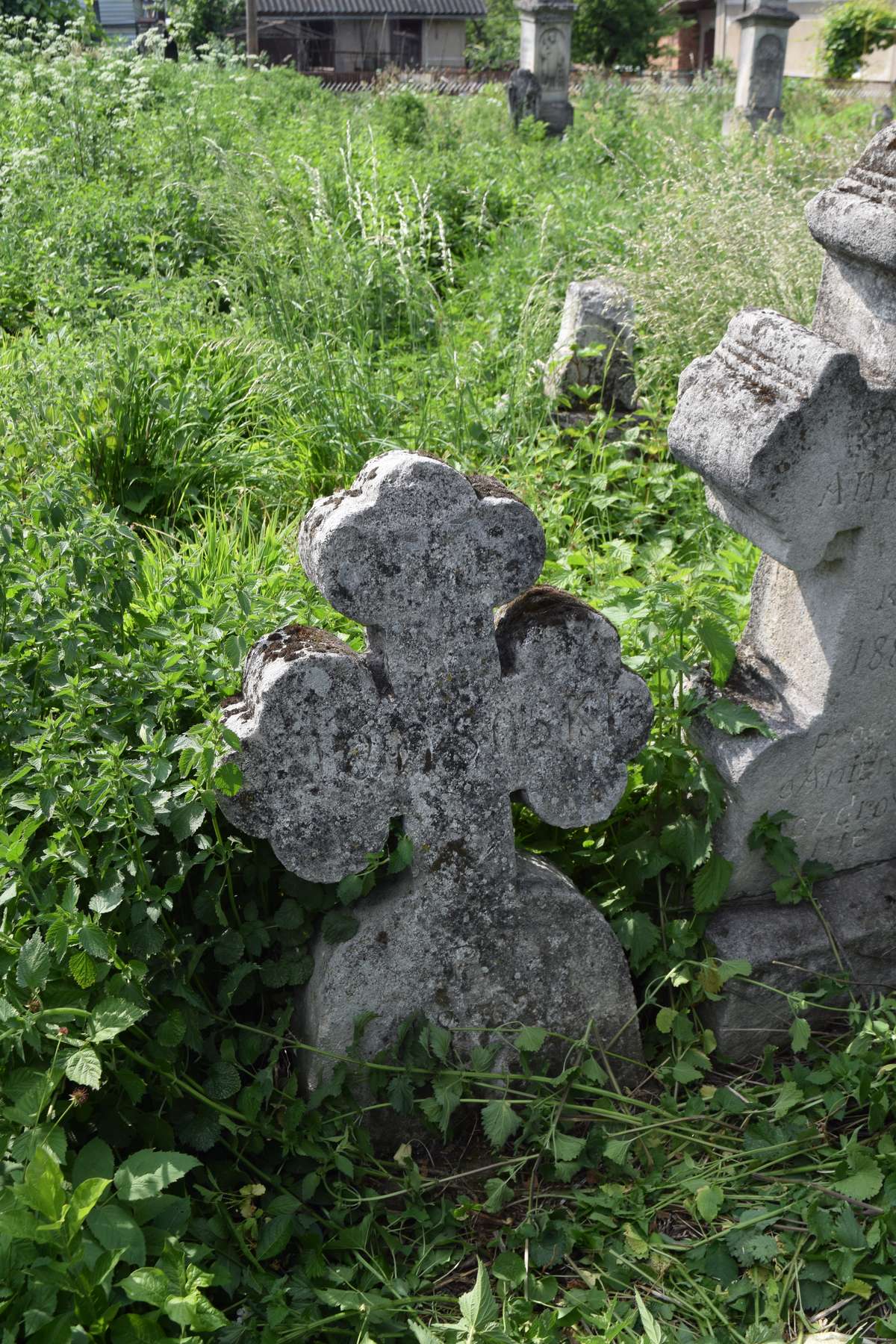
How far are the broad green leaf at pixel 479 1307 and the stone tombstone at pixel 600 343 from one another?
3592 millimetres

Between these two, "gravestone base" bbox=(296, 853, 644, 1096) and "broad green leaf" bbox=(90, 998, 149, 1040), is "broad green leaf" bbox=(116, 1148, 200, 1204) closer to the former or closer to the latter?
"broad green leaf" bbox=(90, 998, 149, 1040)

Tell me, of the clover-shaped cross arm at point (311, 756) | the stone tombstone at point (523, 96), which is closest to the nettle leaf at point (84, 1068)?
the clover-shaped cross arm at point (311, 756)

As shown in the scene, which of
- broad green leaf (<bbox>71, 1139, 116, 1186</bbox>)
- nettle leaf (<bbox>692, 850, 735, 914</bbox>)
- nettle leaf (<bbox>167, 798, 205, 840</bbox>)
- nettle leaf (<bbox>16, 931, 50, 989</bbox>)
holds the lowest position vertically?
nettle leaf (<bbox>692, 850, 735, 914</bbox>)

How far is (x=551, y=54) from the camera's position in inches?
507

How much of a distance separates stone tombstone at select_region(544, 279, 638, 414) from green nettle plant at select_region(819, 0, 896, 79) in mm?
23026

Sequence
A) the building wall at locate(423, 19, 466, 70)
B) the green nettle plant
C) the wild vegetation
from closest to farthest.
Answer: the wild vegetation < the green nettle plant < the building wall at locate(423, 19, 466, 70)

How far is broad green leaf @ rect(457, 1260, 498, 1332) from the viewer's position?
1.76 metres

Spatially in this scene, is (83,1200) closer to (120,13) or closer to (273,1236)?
(273,1236)

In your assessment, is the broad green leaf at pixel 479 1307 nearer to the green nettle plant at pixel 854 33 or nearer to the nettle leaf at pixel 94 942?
the nettle leaf at pixel 94 942

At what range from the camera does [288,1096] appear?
211 cm

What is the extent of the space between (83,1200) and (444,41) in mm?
43204

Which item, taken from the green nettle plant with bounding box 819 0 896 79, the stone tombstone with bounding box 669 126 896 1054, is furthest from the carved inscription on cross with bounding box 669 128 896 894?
the green nettle plant with bounding box 819 0 896 79

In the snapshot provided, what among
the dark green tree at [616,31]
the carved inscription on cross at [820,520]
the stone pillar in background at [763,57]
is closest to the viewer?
the carved inscription on cross at [820,520]

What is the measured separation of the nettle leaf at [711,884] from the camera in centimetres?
239
